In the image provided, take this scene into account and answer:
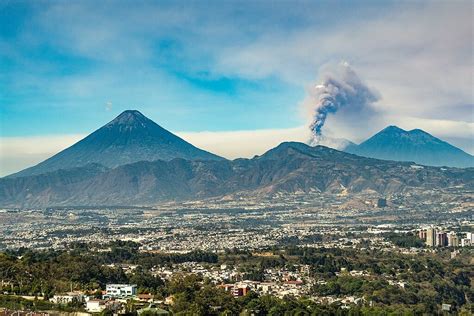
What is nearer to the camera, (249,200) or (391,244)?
(391,244)

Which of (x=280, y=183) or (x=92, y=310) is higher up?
(x=280, y=183)

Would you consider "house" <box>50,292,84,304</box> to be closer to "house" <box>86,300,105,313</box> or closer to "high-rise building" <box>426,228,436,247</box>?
"house" <box>86,300,105,313</box>

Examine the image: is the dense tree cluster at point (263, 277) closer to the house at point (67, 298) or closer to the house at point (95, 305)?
the house at point (67, 298)

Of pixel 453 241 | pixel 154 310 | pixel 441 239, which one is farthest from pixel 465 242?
pixel 154 310

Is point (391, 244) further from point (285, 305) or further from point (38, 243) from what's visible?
point (285, 305)

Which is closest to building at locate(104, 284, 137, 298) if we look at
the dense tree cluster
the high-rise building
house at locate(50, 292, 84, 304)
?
the dense tree cluster

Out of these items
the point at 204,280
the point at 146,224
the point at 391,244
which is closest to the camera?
the point at 204,280

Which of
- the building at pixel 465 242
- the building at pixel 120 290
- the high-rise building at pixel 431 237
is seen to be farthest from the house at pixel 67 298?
the building at pixel 465 242

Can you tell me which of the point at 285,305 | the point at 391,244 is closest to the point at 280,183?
the point at 391,244

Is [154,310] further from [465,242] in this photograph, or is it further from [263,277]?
[465,242]
